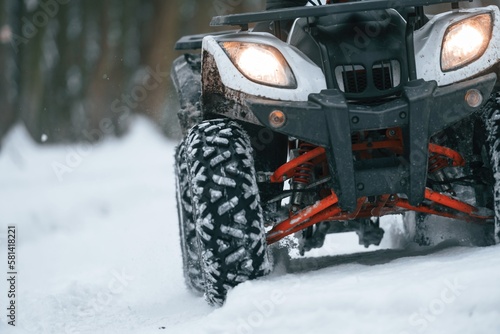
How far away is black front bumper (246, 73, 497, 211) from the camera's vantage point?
Result: 17.8 feet

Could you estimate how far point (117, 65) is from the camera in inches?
971

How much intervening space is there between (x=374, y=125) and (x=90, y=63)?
2035 centimetres

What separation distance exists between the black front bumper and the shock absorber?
0.49 m

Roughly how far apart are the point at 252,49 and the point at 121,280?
3.22 metres

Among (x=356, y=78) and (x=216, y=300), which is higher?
(x=356, y=78)

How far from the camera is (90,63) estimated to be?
82.6 ft

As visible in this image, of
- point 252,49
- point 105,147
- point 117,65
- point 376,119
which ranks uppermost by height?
point 252,49

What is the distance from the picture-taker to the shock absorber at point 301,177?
19.8 ft

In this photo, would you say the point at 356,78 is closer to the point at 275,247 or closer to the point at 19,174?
the point at 275,247

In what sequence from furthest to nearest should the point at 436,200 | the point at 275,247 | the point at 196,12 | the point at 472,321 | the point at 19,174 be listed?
the point at 196,12 → the point at 19,174 → the point at 275,247 → the point at 436,200 → the point at 472,321

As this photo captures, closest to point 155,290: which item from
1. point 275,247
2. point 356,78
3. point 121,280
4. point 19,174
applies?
point 121,280
